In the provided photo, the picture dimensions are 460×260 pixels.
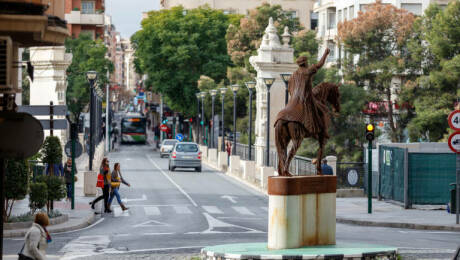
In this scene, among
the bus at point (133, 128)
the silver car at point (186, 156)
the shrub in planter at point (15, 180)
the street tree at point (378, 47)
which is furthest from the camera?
the bus at point (133, 128)

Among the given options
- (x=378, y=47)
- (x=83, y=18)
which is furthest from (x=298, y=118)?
(x=83, y=18)

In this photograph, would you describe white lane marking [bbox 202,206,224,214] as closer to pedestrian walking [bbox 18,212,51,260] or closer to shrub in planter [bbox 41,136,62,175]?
shrub in planter [bbox 41,136,62,175]

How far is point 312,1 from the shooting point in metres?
109

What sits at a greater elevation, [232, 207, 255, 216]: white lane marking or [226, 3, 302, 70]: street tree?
[226, 3, 302, 70]: street tree

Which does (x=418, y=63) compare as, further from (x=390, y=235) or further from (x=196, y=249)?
(x=196, y=249)

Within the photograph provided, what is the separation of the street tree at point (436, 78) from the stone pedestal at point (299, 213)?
31.4m

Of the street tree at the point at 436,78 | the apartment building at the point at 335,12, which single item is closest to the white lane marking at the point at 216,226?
the street tree at the point at 436,78

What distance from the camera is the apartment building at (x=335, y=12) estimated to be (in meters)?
71.1

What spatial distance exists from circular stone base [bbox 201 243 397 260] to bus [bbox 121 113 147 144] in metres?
88.0

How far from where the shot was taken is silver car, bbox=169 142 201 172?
5556cm

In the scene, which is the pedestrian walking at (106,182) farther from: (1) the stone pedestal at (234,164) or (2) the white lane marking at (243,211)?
(1) the stone pedestal at (234,164)

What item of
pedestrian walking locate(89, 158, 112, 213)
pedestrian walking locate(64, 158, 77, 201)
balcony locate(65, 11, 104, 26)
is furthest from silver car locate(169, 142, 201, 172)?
balcony locate(65, 11, 104, 26)

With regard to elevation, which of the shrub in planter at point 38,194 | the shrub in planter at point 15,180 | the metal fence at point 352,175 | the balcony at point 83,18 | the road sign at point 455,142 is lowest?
the metal fence at point 352,175

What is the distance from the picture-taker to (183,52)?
85.4m
